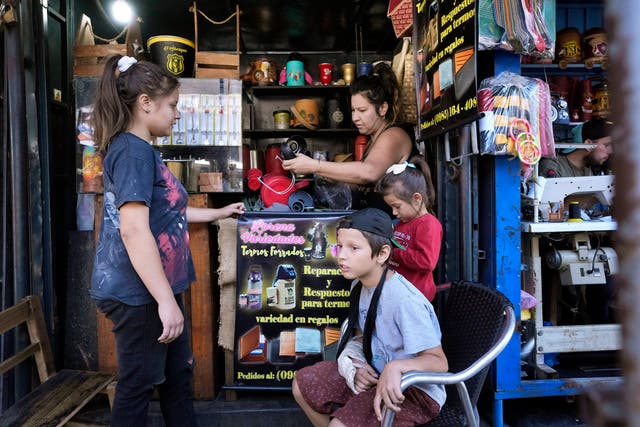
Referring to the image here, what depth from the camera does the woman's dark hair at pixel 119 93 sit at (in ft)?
5.75

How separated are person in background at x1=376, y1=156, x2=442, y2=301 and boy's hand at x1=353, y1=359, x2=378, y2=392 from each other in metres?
0.56

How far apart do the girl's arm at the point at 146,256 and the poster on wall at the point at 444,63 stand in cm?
152

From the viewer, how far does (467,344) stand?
182 centimetres

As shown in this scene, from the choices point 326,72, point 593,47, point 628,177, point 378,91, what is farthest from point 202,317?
point 593,47

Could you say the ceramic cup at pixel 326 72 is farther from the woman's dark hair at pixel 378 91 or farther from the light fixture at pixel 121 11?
the woman's dark hair at pixel 378 91

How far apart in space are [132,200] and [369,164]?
4.41ft

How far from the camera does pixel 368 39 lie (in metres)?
5.01

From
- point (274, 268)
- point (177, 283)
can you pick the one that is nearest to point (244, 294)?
point (274, 268)

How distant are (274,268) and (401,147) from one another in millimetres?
1066

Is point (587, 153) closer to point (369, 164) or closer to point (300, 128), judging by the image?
point (369, 164)

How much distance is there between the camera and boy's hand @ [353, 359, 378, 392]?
5.31 feet

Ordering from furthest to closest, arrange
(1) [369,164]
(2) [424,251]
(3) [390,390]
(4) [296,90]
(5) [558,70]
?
(4) [296,90] < (5) [558,70] < (1) [369,164] < (2) [424,251] < (3) [390,390]

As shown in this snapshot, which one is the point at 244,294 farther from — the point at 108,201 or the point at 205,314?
the point at 108,201

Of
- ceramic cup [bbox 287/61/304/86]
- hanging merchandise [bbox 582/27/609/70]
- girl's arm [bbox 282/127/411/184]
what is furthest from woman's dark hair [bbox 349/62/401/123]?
ceramic cup [bbox 287/61/304/86]
